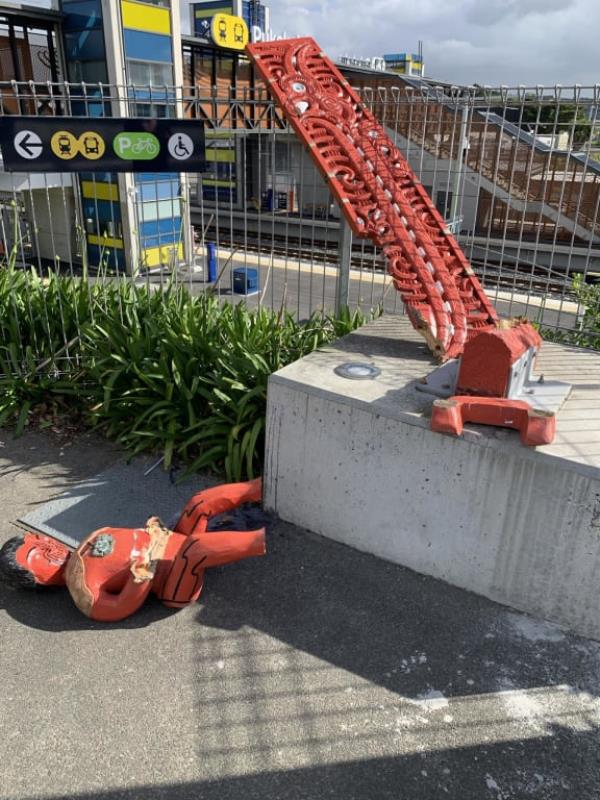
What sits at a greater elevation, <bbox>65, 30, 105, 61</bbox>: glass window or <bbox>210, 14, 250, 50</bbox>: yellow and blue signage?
<bbox>210, 14, 250, 50</bbox>: yellow and blue signage

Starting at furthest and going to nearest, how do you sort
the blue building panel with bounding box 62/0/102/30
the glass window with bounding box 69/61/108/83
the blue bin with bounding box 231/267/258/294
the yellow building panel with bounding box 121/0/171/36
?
the glass window with bounding box 69/61/108/83 < the yellow building panel with bounding box 121/0/171/36 < the blue building panel with bounding box 62/0/102/30 < the blue bin with bounding box 231/267/258/294

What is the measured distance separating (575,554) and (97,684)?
2345mm

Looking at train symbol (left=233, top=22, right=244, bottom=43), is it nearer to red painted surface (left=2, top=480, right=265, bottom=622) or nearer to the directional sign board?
the directional sign board

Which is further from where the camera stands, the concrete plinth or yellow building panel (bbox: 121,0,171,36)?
yellow building panel (bbox: 121,0,171,36)

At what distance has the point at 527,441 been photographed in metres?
3.01

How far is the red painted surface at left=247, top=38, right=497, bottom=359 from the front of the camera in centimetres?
438

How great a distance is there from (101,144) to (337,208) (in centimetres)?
384

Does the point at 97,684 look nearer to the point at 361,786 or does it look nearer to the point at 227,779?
the point at 227,779

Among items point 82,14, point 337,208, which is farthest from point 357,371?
point 82,14

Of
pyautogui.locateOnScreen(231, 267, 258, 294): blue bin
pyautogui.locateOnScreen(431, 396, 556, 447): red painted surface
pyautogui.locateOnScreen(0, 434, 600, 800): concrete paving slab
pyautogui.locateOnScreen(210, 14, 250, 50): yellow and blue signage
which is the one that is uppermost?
pyautogui.locateOnScreen(210, 14, 250, 50): yellow and blue signage

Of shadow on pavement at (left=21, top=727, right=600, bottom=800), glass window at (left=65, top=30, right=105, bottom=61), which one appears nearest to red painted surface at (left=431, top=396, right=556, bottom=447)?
shadow on pavement at (left=21, top=727, right=600, bottom=800)

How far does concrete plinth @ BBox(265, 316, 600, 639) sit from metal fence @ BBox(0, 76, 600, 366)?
1624 mm

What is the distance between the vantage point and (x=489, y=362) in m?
3.33

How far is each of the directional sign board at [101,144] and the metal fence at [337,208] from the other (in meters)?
0.20
